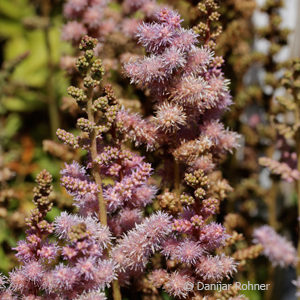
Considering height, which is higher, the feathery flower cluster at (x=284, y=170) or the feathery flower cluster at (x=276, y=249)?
the feathery flower cluster at (x=284, y=170)

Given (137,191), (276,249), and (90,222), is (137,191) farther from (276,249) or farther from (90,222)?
(276,249)

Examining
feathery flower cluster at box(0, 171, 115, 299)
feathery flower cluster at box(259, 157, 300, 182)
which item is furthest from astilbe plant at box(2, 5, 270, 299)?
feathery flower cluster at box(259, 157, 300, 182)

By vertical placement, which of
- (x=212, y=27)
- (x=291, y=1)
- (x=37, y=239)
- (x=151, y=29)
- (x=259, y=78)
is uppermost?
(x=291, y=1)

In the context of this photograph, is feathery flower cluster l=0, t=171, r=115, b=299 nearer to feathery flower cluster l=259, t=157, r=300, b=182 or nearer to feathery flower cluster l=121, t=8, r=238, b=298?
feathery flower cluster l=121, t=8, r=238, b=298

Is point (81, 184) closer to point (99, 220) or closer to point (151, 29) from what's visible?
point (99, 220)

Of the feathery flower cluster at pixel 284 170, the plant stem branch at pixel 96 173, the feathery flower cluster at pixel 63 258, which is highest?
the feathery flower cluster at pixel 284 170

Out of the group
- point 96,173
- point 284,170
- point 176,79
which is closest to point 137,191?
point 96,173

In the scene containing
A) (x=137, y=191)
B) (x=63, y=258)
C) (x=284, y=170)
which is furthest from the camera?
(x=284, y=170)

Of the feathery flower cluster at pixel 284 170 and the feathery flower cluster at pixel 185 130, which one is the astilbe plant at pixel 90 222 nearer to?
the feathery flower cluster at pixel 185 130

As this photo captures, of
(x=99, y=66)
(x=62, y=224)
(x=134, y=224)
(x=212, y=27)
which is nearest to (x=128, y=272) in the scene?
(x=134, y=224)

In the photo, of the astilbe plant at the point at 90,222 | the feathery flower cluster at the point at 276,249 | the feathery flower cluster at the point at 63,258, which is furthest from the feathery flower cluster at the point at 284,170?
the feathery flower cluster at the point at 63,258

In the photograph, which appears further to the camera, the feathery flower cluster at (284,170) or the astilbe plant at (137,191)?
the feathery flower cluster at (284,170)
